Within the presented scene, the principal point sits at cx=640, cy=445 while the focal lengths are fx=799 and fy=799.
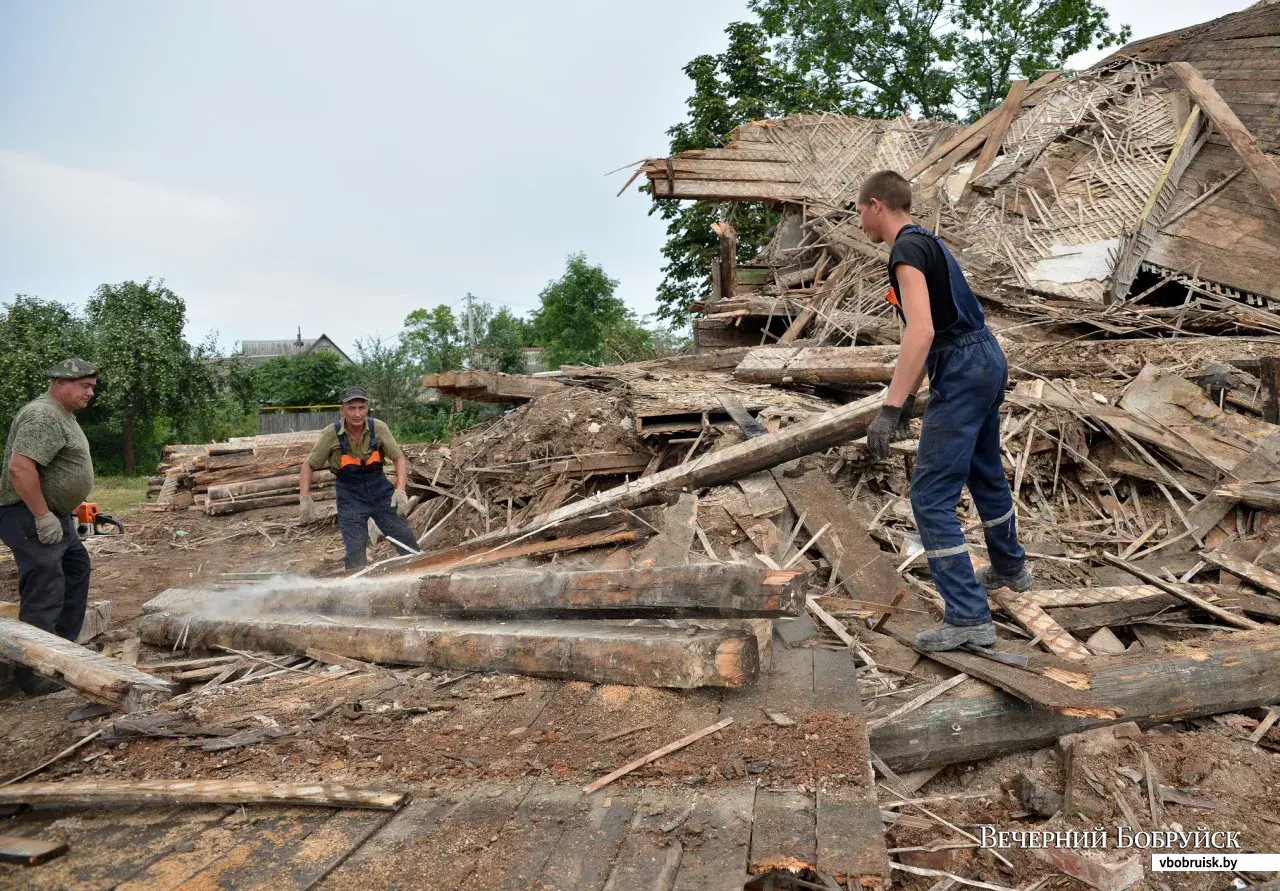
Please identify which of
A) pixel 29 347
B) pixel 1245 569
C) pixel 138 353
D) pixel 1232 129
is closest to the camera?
pixel 1245 569

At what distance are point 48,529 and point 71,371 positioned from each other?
100cm

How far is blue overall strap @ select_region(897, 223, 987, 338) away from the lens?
141 inches

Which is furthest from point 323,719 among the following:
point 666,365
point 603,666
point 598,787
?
point 666,365

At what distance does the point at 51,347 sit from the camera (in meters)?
23.4

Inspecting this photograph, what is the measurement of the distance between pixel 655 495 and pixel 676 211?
21644 millimetres

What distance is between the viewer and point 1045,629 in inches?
149

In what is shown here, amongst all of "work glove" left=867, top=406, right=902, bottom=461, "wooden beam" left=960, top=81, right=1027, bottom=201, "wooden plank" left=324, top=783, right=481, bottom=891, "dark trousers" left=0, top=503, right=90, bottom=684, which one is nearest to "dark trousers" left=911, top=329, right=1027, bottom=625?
"work glove" left=867, top=406, right=902, bottom=461

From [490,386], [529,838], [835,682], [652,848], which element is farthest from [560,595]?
[490,386]

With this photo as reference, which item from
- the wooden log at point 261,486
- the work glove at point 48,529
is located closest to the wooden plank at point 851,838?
the work glove at point 48,529

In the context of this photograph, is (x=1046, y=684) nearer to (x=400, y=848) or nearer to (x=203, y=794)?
(x=400, y=848)

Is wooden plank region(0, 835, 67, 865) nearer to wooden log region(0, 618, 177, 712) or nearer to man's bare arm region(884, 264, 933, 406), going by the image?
wooden log region(0, 618, 177, 712)

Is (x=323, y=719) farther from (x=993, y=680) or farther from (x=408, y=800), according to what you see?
(x=993, y=680)

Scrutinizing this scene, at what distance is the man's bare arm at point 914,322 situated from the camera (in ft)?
11.4

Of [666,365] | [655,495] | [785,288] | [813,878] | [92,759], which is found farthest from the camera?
[785,288]
